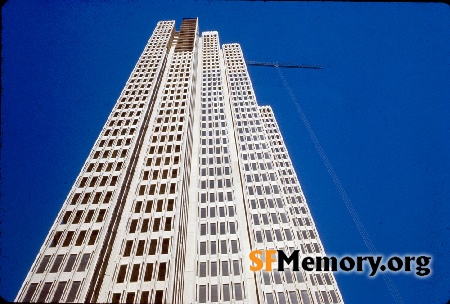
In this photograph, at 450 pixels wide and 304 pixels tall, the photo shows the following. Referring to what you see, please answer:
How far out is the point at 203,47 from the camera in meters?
115

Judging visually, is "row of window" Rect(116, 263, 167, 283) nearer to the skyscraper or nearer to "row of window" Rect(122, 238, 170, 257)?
the skyscraper

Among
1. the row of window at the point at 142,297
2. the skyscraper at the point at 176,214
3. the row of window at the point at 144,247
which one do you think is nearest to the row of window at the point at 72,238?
the skyscraper at the point at 176,214

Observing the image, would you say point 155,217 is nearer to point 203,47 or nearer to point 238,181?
point 238,181

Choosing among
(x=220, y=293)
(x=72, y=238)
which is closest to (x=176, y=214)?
(x=220, y=293)

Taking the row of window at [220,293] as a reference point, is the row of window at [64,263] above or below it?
above

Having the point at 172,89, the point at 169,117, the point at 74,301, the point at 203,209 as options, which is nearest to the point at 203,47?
the point at 172,89

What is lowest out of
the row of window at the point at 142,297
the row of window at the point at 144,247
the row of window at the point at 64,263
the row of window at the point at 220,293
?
the row of window at the point at 142,297

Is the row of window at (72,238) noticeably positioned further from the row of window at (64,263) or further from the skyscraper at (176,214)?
the row of window at (64,263)

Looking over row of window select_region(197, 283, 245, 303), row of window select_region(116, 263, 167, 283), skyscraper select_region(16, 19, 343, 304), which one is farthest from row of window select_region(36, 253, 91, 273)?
row of window select_region(197, 283, 245, 303)

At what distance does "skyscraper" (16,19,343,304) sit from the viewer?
40812mm

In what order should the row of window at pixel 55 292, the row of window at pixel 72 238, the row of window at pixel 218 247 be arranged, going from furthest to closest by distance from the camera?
the row of window at pixel 218 247 → the row of window at pixel 72 238 → the row of window at pixel 55 292

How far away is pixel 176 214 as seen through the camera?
49.3 metres

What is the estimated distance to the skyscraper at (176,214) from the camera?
4081 cm

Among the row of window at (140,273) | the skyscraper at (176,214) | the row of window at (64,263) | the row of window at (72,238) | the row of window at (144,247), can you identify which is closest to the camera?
the row of window at (64,263)
